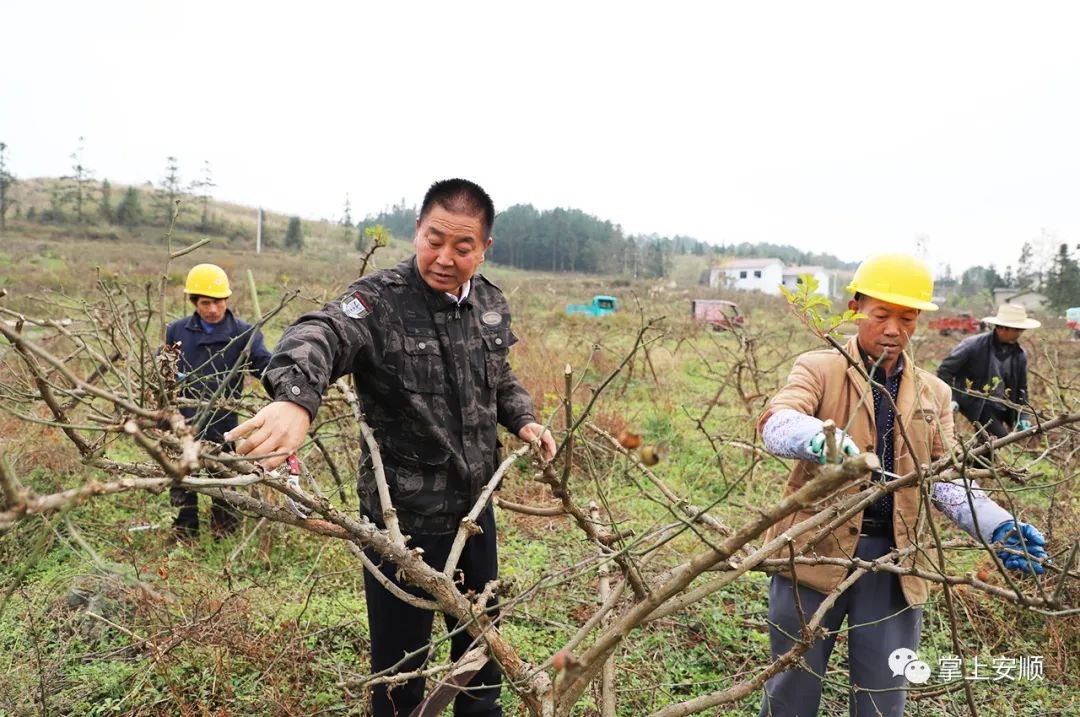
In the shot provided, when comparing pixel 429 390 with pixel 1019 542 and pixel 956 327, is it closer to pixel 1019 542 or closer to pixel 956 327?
pixel 1019 542

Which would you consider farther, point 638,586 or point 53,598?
point 53,598

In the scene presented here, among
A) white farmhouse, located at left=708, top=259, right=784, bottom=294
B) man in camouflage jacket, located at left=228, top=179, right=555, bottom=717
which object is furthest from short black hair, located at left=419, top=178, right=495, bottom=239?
white farmhouse, located at left=708, top=259, right=784, bottom=294

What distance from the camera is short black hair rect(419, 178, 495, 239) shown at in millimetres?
→ 1796

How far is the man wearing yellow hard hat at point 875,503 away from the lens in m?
1.76

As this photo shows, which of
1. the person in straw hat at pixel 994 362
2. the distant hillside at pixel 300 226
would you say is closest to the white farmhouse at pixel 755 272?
the distant hillside at pixel 300 226

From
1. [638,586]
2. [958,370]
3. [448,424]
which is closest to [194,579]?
[448,424]

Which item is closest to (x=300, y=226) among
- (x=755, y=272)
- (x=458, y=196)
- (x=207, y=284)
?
(x=755, y=272)

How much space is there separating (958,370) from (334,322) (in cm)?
458

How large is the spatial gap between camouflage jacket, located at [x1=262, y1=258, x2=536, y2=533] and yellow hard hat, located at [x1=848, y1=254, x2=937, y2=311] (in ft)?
3.52

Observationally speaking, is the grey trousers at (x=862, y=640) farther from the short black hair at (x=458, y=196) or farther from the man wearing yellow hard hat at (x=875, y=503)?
the short black hair at (x=458, y=196)

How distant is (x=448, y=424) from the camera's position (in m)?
1.84

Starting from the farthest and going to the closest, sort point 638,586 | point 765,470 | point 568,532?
point 765,470 → point 568,532 → point 638,586

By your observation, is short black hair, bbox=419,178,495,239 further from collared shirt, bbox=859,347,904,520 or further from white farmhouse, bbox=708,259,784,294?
white farmhouse, bbox=708,259,784,294

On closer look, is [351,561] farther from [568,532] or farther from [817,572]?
[817,572]
